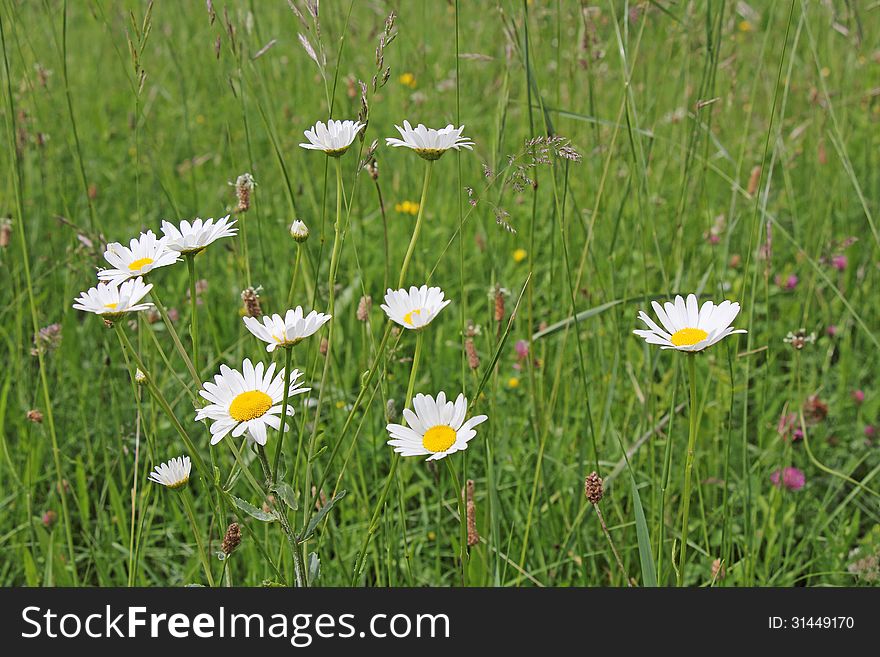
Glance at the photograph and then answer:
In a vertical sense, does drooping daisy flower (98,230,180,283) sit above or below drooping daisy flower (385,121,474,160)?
below

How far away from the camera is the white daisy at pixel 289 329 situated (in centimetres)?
78

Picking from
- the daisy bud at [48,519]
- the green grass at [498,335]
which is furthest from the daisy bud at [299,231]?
the daisy bud at [48,519]

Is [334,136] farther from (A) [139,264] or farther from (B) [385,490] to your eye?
(B) [385,490]

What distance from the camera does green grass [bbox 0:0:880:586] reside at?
1.20 m

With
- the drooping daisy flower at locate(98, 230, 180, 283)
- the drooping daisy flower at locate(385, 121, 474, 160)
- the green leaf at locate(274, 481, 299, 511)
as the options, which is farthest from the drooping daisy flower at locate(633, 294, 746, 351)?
the drooping daisy flower at locate(98, 230, 180, 283)

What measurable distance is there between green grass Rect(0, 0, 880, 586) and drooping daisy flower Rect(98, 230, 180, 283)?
108 millimetres

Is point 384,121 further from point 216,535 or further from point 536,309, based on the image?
point 216,535

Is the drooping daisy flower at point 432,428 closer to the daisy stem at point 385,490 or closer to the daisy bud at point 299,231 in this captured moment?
the daisy stem at point 385,490

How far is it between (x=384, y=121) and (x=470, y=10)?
0.94 m

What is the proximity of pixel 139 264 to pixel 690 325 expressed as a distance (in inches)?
22.8

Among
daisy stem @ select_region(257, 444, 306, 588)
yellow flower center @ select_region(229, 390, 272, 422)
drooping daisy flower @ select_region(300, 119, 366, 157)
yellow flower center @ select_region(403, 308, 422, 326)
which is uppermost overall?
drooping daisy flower @ select_region(300, 119, 366, 157)

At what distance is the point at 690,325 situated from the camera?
886 mm

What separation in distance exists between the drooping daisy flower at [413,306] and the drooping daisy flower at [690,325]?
0.66 feet

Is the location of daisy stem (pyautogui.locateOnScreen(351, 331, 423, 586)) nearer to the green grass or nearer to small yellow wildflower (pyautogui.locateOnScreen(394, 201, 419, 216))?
the green grass
